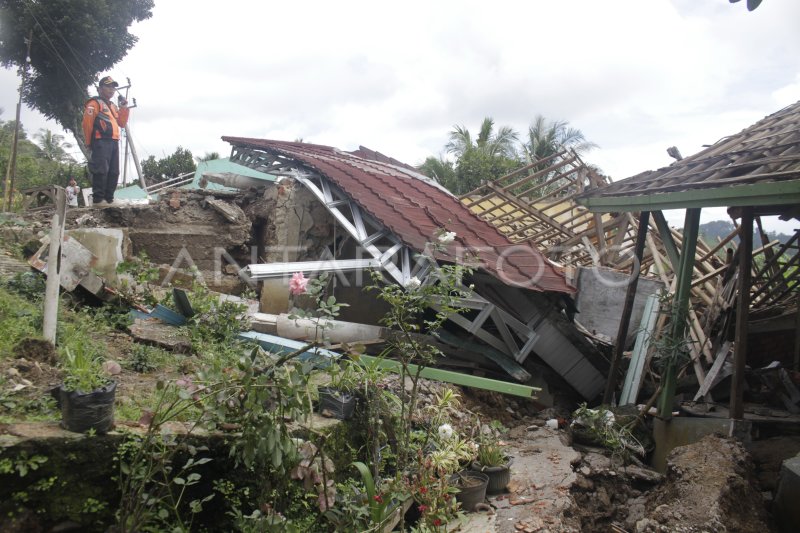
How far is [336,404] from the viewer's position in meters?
4.11

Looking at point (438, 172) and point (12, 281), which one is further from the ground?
point (438, 172)

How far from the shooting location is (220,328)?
235 inches

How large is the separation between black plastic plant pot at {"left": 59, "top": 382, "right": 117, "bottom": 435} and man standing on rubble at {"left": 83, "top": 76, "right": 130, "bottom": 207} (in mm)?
5927

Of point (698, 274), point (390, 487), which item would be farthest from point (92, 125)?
point (698, 274)

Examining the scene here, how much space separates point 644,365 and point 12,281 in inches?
283

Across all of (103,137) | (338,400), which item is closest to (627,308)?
(338,400)

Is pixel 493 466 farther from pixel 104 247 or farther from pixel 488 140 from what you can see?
pixel 488 140

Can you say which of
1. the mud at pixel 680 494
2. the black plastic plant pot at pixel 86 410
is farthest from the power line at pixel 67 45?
the mud at pixel 680 494

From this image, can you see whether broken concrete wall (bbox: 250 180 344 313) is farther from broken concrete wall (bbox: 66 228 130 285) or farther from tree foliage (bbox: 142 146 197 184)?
tree foliage (bbox: 142 146 197 184)

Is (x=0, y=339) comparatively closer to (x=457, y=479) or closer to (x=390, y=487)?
(x=390, y=487)

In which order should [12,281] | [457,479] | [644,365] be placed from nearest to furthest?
[457,479] < [12,281] < [644,365]

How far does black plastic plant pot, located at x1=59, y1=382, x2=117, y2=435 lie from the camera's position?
295 cm

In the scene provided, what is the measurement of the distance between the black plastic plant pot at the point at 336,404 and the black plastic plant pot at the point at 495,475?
4.60 ft

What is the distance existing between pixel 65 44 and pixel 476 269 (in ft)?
60.0
